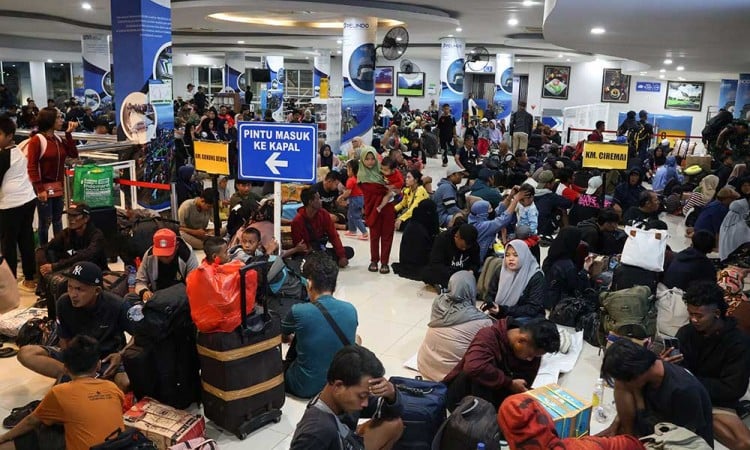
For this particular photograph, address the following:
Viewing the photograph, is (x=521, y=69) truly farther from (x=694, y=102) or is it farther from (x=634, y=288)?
(x=634, y=288)

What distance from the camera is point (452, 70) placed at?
2027 centimetres

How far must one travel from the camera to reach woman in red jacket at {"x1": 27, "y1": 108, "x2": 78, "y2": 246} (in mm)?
6980

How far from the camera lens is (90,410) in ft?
11.1

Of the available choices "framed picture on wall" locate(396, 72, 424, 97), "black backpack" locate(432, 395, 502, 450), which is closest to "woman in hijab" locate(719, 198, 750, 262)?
"black backpack" locate(432, 395, 502, 450)

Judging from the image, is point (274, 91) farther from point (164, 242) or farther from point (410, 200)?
point (164, 242)

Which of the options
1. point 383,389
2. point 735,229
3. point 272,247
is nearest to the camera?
point 383,389

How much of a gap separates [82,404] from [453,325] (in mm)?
2512

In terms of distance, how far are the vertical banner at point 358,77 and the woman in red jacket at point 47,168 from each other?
8281mm

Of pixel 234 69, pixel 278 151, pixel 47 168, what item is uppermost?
pixel 234 69

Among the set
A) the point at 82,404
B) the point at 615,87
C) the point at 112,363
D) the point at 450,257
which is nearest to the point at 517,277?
the point at 450,257

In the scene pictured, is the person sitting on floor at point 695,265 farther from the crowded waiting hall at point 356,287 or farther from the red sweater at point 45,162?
the red sweater at point 45,162

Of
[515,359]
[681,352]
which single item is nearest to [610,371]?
[515,359]

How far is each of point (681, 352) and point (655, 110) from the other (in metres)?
28.3

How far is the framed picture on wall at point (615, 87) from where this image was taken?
Result: 29266 millimetres
